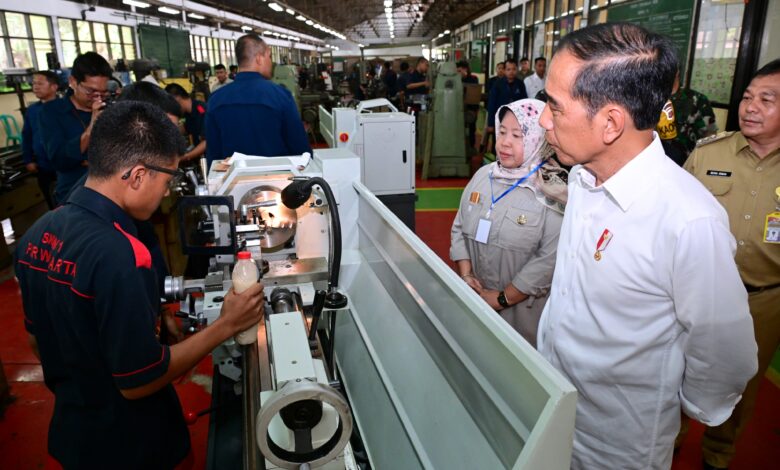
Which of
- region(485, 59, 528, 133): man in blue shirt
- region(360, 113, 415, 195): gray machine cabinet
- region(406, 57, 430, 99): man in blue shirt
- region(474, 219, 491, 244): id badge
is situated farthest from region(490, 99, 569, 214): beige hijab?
region(406, 57, 430, 99): man in blue shirt

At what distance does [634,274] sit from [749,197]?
98 centimetres

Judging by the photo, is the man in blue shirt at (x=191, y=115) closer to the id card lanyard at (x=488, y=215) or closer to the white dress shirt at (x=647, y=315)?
the id card lanyard at (x=488, y=215)

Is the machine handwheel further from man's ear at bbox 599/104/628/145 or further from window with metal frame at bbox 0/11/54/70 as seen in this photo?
window with metal frame at bbox 0/11/54/70

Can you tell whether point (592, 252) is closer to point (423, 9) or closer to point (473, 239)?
point (473, 239)

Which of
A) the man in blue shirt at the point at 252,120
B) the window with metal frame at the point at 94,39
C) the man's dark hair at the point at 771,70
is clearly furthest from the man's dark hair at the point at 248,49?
the window with metal frame at the point at 94,39

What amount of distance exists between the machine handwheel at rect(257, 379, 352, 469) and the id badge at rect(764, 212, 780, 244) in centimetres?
149

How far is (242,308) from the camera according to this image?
1.14 metres

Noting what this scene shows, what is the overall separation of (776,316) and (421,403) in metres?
1.32

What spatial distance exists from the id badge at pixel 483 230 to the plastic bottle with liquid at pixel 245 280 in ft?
2.66

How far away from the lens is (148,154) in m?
1.10

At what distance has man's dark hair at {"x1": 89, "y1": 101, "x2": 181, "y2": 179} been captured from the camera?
42.2 inches

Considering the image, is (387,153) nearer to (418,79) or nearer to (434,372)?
(434,372)

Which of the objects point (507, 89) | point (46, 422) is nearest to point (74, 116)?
point (46, 422)

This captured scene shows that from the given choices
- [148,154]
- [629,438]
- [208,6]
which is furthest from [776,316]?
[208,6]
